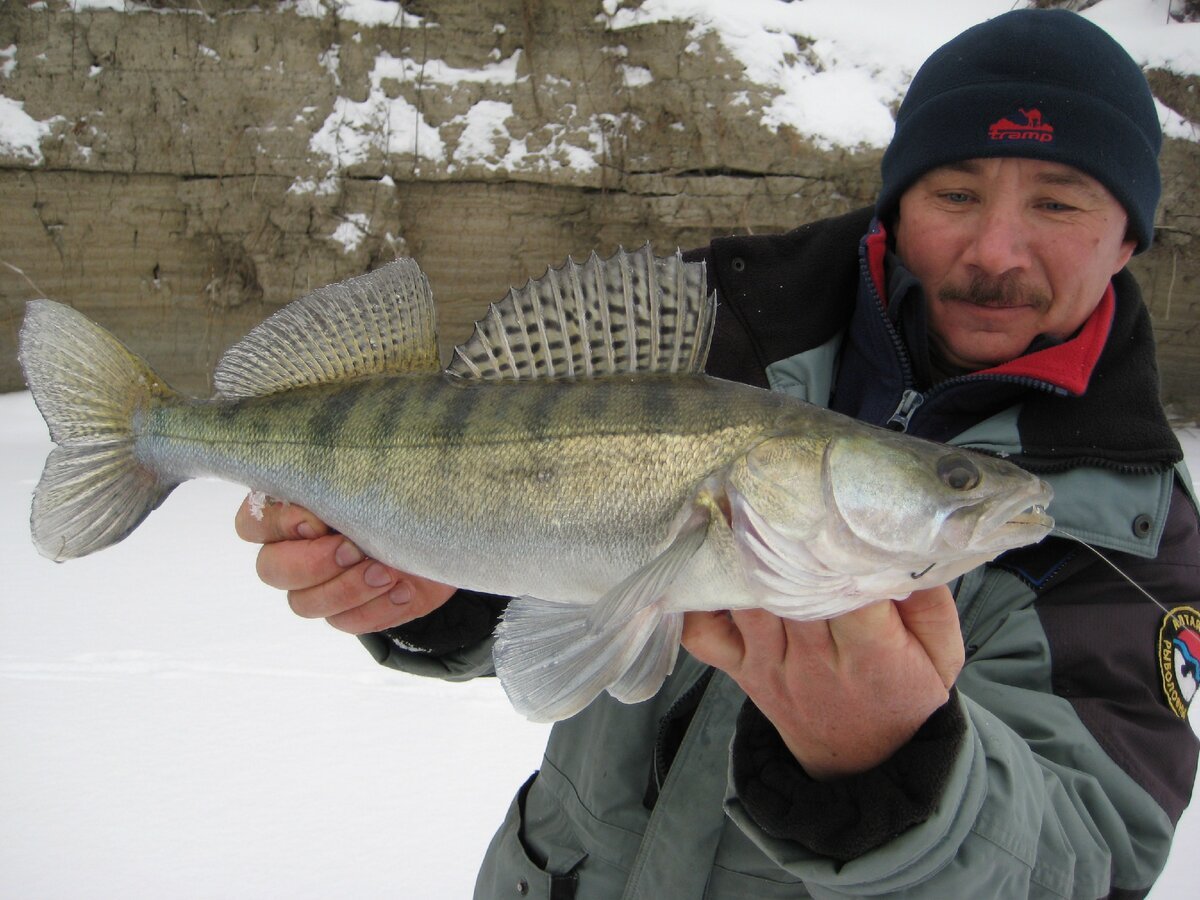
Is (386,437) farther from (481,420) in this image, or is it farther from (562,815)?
(562,815)

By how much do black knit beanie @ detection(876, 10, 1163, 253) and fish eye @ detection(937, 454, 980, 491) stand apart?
2.74ft

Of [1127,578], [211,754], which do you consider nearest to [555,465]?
[1127,578]

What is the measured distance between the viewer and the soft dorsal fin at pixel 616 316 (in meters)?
1.38

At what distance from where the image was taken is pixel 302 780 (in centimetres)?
254

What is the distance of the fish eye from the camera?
45.3 inches

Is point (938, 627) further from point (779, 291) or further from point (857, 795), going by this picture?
point (779, 291)

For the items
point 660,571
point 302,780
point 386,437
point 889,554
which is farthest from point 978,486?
point 302,780

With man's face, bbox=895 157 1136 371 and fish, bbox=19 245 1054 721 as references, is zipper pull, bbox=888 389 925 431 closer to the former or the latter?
man's face, bbox=895 157 1136 371

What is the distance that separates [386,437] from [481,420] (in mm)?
194

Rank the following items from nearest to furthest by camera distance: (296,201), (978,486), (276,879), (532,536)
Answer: (978,486) → (532,536) → (276,879) → (296,201)

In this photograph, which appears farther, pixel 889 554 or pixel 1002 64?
pixel 1002 64

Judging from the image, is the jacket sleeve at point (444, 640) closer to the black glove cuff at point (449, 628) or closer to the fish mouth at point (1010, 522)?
the black glove cuff at point (449, 628)

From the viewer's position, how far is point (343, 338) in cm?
165

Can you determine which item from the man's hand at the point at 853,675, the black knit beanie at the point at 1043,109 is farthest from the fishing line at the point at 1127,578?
the black knit beanie at the point at 1043,109
